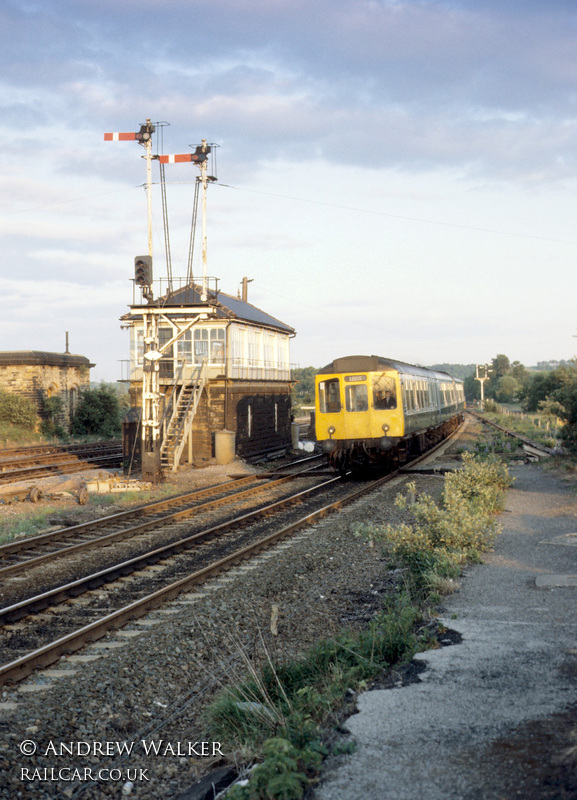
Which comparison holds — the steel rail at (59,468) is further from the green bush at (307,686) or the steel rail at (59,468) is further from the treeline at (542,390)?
the green bush at (307,686)

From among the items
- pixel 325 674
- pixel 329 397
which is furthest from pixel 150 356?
pixel 325 674

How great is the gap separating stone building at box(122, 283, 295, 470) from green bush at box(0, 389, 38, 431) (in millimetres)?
9303

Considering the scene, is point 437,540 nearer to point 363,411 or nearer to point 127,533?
point 127,533

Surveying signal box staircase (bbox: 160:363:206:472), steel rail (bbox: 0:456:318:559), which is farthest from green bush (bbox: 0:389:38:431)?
steel rail (bbox: 0:456:318:559)

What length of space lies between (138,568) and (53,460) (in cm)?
1561

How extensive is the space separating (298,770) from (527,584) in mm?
4476

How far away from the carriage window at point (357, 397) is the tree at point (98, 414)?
21238mm

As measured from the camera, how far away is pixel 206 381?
23.4 m

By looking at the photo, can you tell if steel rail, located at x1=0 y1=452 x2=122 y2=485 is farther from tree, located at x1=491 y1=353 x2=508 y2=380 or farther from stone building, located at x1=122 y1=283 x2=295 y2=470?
tree, located at x1=491 y1=353 x2=508 y2=380

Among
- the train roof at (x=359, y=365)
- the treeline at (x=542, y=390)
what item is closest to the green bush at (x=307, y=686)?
the treeline at (x=542, y=390)

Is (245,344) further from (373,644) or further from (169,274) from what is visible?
(373,644)

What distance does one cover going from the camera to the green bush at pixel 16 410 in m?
31.3

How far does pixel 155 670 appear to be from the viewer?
6254mm

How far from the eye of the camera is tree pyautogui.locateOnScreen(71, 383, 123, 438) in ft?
120
